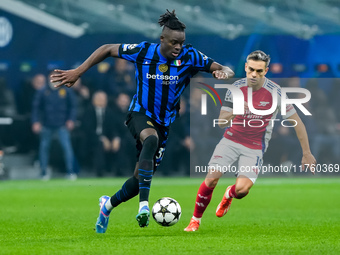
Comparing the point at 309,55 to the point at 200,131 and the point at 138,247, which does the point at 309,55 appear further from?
the point at 138,247

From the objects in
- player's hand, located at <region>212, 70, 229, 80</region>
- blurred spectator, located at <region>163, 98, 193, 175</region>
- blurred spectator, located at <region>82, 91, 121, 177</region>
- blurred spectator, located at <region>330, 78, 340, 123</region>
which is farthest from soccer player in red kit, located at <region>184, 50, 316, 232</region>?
blurred spectator, located at <region>330, 78, 340, 123</region>

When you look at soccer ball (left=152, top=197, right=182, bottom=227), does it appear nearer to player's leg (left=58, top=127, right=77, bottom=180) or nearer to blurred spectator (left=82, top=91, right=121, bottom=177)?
player's leg (left=58, top=127, right=77, bottom=180)

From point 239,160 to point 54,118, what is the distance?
31.3 feet

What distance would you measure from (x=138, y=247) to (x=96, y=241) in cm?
A: 69

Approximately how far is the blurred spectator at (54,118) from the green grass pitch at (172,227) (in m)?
1.38

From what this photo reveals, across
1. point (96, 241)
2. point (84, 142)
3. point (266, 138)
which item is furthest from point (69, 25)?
point (96, 241)

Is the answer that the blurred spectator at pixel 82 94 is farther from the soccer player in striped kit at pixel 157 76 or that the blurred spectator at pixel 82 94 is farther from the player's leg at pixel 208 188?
the soccer player in striped kit at pixel 157 76

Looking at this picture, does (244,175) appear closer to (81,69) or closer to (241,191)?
(241,191)

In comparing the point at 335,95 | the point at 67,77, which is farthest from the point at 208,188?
the point at 335,95

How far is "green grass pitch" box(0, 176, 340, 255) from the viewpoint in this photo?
23.0ft

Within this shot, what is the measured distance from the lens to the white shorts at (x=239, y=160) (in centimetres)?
896

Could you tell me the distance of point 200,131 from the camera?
1847 cm

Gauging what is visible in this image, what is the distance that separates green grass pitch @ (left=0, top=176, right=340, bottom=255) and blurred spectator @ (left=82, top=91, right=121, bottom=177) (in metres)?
2.05

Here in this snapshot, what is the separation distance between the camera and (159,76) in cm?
818
